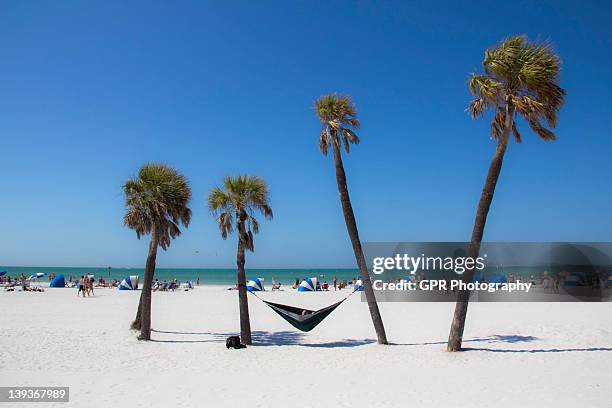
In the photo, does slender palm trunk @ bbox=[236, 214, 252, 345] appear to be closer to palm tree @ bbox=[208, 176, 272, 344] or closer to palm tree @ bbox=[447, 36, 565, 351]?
palm tree @ bbox=[208, 176, 272, 344]

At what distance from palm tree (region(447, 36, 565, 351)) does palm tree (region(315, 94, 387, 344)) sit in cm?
232

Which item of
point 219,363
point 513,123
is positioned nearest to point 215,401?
point 219,363

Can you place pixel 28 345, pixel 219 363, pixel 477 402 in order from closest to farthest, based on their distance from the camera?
pixel 477 402 → pixel 219 363 → pixel 28 345

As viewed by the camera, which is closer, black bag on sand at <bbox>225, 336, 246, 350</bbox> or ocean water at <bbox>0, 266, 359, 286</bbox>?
black bag on sand at <bbox>225, 336, 246, 350</bbox>

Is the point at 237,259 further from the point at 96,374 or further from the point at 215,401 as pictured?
the point at 215,401

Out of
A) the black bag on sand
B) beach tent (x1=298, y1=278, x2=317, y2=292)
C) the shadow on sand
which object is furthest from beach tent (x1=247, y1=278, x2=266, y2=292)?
the black bag on sand

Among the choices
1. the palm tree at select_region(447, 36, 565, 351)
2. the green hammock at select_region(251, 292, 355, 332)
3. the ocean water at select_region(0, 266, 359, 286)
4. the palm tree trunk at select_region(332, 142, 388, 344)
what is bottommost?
the ocean water at select_region(0, 266, 359, 286)

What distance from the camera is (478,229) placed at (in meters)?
11.2

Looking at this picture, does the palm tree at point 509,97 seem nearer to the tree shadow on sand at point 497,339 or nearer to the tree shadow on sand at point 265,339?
the tree shadow on sand at point 497,339

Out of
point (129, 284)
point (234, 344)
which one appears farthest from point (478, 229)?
point (129, 284)

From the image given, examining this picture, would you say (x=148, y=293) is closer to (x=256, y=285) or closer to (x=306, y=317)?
(x=306, y=317)

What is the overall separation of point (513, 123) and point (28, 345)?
47.4 feet

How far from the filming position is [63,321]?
Answer: 54.0 feet

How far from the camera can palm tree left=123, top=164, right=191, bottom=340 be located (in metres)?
13.0
